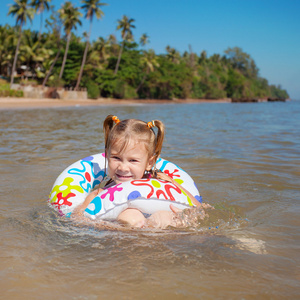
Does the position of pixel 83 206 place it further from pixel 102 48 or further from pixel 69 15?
pixel 102 48

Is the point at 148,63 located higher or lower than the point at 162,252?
higher

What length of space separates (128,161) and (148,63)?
166ft

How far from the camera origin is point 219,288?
67.8 inches

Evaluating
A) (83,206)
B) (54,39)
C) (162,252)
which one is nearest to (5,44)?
(54,39)

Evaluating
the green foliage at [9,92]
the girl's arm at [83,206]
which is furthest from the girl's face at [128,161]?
the green foliage at [9,92]

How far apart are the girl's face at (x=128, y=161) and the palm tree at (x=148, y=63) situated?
49722mm

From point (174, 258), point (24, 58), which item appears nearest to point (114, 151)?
point (174, 258)

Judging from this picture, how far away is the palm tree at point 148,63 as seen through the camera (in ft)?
171

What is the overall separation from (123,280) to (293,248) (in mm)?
1128

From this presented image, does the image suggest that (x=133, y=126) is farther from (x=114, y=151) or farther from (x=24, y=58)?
(x=24, y=58)

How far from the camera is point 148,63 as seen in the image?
5181cm

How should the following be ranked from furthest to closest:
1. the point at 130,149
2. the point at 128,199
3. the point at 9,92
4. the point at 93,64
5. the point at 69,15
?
1. the point at 93,64
2. the point at 69,15
3. the point at 9,92
4. the point at 130,149
5. the point at 128,199

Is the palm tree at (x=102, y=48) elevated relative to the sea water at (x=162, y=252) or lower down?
elevated

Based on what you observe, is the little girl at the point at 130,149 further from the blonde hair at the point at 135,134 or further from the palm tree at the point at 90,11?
the palm tree at the point at 90,11
